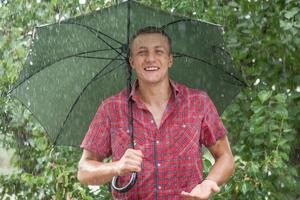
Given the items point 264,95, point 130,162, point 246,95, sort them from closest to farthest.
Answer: point 130,162 → point 264,95 → point 246,95

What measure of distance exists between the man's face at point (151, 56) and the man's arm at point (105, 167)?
41 centimetres

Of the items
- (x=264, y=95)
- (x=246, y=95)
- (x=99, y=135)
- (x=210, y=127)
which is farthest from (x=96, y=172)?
(x=246, y=95)

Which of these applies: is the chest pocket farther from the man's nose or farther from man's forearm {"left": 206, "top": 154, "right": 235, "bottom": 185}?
the man's nose

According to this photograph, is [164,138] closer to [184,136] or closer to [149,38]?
[184,136]

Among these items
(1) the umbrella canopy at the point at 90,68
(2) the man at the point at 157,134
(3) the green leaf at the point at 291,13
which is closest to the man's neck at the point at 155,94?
(2) the man at the point at 157,134

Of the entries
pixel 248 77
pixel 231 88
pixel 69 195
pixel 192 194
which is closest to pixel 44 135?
pixel 69 195

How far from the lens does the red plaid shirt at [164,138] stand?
10.2ft

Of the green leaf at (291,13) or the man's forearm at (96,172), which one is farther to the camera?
the green leaf at (291,13)

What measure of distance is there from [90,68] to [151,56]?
0.55 m

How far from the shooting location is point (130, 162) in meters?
2.92

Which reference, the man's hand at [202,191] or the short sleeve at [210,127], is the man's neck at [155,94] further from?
the man's hand at [202,191]

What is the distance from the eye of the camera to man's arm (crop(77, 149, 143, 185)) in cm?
292

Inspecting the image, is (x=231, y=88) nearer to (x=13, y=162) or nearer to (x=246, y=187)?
(x=246, y=187)

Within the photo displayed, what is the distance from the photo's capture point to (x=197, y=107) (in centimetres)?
324
